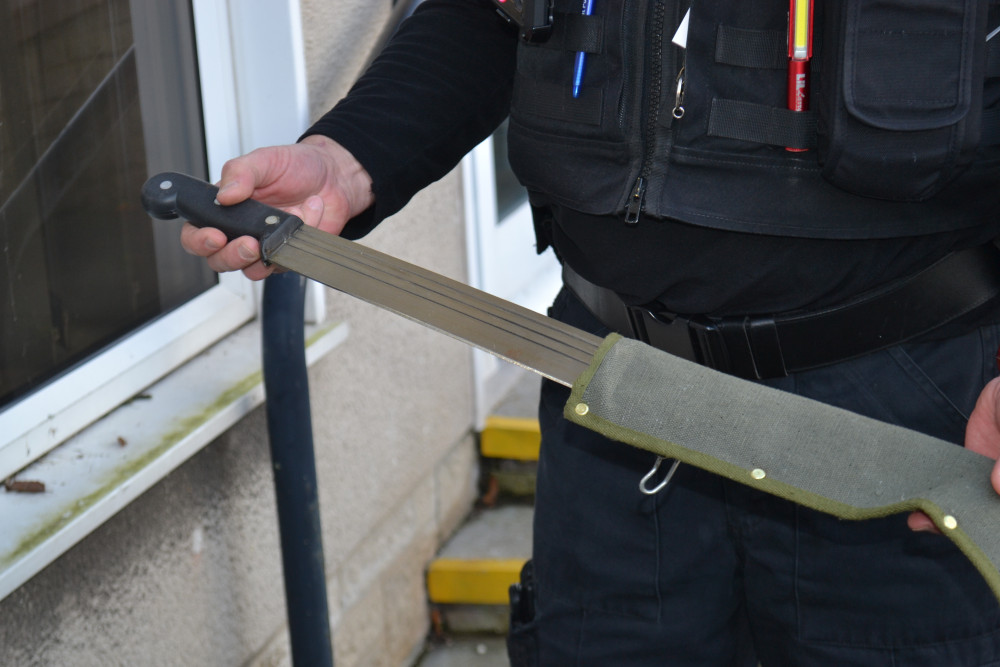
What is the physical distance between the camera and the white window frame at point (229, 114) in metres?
1.71

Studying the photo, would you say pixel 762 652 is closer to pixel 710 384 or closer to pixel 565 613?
pixel 565 613

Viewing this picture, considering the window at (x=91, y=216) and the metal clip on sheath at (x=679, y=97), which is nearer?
the metal clip on sheath at (x=679, y=97)

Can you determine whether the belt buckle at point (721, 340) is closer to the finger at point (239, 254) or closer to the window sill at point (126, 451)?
the finger at point (239, 254)

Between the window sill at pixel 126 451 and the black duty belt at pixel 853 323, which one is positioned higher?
the black duty belt at pixel 853 323

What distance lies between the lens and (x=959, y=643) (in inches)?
46.6

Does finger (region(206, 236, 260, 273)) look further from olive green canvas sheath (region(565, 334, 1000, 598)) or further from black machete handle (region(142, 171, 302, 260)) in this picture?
olive green canvas sheath (region(565, 334, 1000, 598))

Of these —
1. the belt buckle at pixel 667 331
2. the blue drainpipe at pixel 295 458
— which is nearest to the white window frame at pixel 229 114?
the blue drainpipe at pixel 295 458

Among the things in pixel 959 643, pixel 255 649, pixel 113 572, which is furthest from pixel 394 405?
pixel 959 643

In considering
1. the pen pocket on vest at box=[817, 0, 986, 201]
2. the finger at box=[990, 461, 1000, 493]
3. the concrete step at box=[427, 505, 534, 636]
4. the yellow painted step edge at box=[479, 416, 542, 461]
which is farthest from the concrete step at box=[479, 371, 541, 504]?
the finger at box=[990, 461, 1000, 493]

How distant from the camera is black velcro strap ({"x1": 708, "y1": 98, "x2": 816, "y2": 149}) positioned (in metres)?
1.11

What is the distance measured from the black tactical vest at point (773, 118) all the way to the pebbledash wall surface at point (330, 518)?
80 centimetres

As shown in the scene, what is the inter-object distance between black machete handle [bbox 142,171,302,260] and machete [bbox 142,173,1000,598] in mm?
85

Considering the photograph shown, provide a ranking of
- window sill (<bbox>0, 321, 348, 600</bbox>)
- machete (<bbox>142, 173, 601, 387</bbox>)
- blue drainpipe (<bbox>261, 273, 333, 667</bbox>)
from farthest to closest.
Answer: blue drainpipe (<bbox>261, 273, 333, 667</bbox>)
window sill (<bbox>0, 321, 348, 600</bbox>)
machete (<bbox>142, 173, 601, 387</bbox>)

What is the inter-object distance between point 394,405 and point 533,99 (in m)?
1.25
